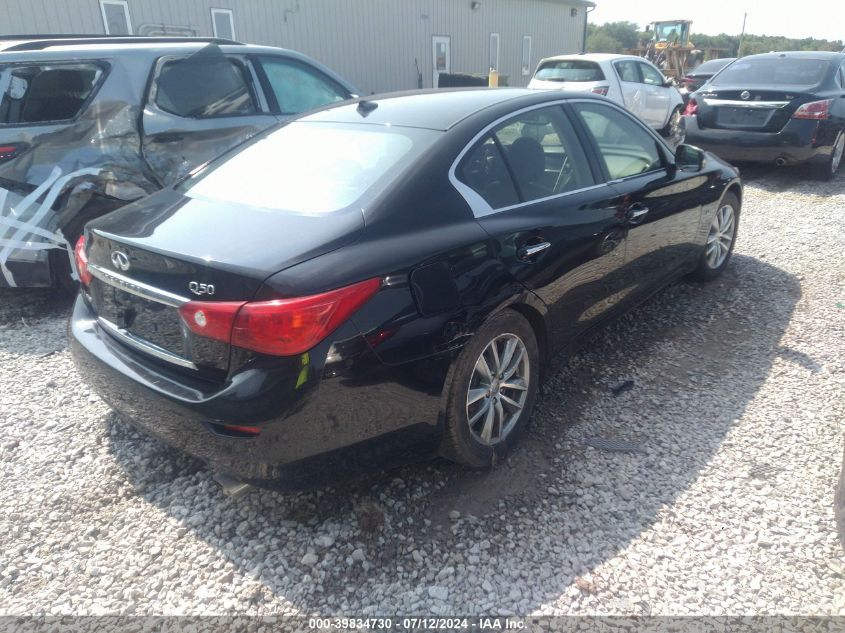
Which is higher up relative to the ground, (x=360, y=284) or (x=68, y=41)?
(x=68, y=41)

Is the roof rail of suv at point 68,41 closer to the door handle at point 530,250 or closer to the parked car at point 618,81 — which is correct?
the door handle at point 530,250

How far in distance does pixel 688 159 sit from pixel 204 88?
365 cm

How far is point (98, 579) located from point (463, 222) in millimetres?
1912

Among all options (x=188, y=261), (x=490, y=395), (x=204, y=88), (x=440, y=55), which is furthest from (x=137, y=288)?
(x=440, y=55)

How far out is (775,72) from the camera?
8695mm

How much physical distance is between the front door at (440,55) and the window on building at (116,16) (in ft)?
27.5

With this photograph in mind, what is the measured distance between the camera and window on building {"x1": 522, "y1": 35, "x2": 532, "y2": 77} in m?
21.2

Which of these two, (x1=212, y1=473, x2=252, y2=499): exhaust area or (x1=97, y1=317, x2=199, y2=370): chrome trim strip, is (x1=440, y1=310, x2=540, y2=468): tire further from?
(x1=97, y1=317, x2=199, y2=370): chrome trim strip

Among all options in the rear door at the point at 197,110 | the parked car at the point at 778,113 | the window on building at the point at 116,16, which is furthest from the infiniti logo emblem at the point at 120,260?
the window on building at the point at 116,16

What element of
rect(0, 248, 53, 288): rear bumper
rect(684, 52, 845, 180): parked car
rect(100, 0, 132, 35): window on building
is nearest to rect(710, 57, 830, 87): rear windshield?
rect(684, 52, 845, 180): parked car

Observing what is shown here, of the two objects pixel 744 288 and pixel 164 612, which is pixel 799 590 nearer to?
pixel 164 612

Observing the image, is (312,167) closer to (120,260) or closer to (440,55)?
(120,260)

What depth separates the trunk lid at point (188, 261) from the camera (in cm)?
219

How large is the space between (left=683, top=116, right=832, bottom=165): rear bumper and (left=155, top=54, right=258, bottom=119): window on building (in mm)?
6009
